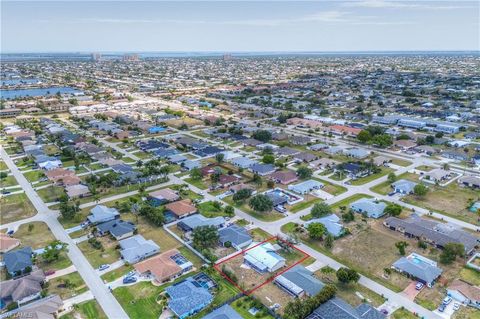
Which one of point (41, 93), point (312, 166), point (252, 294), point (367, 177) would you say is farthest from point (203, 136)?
point (41, 93)

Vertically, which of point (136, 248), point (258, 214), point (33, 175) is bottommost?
point (136, 248)

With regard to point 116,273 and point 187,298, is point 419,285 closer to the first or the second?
point 187,298

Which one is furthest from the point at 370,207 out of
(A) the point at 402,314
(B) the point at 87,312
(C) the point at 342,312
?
(B) the point at 87,312

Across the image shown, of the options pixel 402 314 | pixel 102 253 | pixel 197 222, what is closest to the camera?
pixel 402 314

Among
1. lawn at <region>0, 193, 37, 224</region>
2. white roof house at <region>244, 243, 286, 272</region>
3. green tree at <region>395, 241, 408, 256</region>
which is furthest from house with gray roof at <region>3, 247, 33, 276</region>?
green tree at <region>395, 241, 408, 256</region>

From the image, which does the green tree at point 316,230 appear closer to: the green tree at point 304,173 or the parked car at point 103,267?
the green tree at point 304,173

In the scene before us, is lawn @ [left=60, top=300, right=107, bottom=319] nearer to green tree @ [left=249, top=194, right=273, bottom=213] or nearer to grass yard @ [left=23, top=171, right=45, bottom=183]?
green tree @ [left=249, top=194, right=273, bottom=213]

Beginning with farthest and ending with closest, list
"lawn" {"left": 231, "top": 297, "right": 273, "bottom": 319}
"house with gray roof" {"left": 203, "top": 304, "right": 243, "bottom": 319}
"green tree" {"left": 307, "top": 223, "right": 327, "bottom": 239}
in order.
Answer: "green tree" {"left": 307, "top": 223, "right": 327, "bottom": 239} → "lawn" {"left": 231, "top": 297, "right": 273, "bottom": 319} → "house with gray roof" {"left": 203, "top": 304, "right": 243, "bottom": 319}

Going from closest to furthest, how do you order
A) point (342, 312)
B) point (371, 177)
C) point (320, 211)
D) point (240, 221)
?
point (342, 312), point (320, 211), point (240, 221), point (371, 177)
